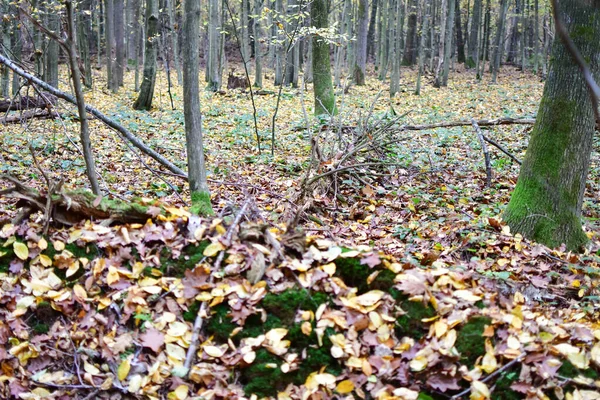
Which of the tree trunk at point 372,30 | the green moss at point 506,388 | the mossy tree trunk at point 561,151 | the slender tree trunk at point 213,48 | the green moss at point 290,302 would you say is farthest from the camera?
the tree trunk at point 372,30

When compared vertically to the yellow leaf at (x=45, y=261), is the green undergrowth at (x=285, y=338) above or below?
below

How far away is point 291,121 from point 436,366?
38.2 ft

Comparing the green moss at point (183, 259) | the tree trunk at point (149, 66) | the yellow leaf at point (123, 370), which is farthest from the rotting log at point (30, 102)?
the tree trunk at point (149, 66)

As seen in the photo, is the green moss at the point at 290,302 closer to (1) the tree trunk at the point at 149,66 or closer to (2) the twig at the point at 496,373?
(2) the twig at the point at 496,373

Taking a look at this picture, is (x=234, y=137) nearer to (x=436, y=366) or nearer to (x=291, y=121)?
(x=291, y=121)

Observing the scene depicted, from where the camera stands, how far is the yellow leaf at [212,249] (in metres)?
3.00

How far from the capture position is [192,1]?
457 cm

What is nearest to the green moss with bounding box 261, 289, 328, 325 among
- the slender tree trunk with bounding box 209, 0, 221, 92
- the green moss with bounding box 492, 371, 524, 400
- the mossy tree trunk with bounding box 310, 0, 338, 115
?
the green moss with bounding box 492, 371, 524, 400

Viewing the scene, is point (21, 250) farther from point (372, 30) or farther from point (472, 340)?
point (372, 30)

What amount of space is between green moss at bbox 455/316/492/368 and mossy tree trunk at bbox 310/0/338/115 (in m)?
10.4

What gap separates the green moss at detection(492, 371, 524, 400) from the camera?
235cm

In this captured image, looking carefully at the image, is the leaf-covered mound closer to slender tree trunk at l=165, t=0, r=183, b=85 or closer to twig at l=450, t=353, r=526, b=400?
twig at l=450, t=353, r=526, b=400

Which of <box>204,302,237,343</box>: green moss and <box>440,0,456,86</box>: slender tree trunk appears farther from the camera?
<box>440,0,456,86</box>: slender tree trunk

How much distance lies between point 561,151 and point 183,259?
13.4 ft
